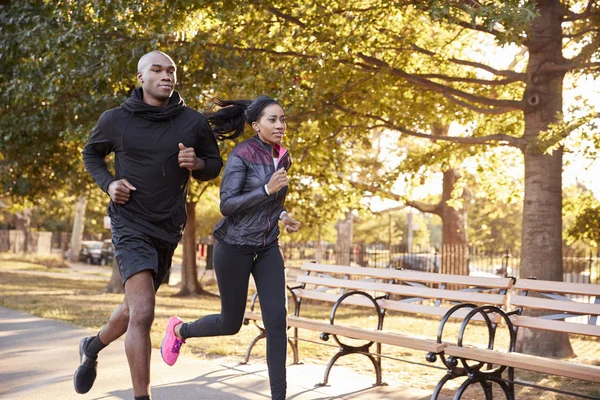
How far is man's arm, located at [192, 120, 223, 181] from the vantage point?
5.06 metres

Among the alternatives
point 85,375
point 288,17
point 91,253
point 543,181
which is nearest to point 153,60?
point 85,375

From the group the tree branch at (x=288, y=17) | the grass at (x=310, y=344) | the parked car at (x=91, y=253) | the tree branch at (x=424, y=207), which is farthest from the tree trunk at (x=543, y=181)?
the parked car at (x=91, y=253)

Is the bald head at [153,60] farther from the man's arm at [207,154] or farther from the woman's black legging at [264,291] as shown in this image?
the woman's black legging at [264,291]

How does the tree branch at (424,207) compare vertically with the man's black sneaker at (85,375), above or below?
above

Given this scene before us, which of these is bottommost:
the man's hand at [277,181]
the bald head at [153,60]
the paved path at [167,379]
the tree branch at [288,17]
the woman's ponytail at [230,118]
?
the paved path at [167,379]

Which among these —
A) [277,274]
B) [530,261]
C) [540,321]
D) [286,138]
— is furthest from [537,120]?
[277,274]

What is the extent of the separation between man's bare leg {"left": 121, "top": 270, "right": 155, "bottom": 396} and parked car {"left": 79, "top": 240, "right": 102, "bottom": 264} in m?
44.4

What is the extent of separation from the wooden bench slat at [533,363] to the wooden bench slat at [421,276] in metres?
0.96

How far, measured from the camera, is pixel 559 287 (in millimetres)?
6145

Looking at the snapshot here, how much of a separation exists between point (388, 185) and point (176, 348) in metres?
8.87

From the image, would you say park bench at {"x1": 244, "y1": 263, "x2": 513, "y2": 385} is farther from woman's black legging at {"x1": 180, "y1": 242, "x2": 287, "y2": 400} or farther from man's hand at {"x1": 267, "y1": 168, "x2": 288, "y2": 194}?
man's hand at {"x1": 267, "y1": 168, "x2": 288, "y2": 194}

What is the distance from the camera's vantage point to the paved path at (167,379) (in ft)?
20.4

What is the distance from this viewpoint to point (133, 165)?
15.9 feet

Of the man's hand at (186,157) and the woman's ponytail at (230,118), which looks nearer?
the man's hand at (186,157)
